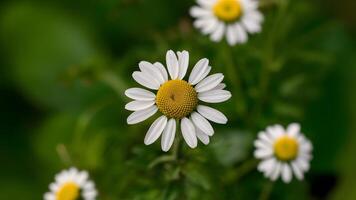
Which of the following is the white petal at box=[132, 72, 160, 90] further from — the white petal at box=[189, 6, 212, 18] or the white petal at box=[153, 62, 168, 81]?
the white petal at box=[189, 6, 212, 18]

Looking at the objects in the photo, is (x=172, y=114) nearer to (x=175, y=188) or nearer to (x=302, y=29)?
(x=175, y=188)

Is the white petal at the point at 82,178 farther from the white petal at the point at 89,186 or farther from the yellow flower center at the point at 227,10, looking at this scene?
the yellow flower center at the point at 227,10

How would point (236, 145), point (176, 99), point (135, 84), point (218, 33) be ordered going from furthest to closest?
point (135, 84) < point (236, 145) < point (218, 33) < point (176, 99)

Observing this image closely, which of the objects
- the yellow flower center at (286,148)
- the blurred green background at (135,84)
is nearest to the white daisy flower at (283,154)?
the yellow flower center at (286,148)

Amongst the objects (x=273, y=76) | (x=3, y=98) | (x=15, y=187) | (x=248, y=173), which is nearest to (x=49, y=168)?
(x=15, y=187)

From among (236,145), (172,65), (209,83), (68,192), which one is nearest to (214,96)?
(209,83)

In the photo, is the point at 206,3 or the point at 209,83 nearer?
the point at 209,83

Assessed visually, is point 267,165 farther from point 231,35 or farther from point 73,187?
point 73,187
